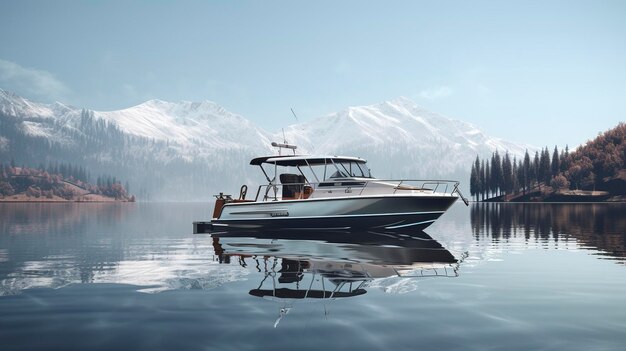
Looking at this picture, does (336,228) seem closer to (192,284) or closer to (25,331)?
(192,284)

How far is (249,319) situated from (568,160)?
190m

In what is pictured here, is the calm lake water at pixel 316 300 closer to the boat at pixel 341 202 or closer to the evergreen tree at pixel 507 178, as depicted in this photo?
the boat at pixel 341 202

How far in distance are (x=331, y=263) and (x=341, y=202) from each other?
1239 centimetres

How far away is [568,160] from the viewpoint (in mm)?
179375

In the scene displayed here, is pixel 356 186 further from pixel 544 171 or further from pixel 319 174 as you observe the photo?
pixel 544 171

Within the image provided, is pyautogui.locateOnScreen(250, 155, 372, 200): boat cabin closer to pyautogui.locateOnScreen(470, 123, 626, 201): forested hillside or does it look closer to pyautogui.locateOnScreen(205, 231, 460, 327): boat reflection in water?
pyautogui.locateOnScreen(205, 231, 460, 327): boat reflection in water

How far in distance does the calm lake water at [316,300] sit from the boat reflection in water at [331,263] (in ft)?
0.16

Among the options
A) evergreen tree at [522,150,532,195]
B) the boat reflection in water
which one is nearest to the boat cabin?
the boat reflection in water

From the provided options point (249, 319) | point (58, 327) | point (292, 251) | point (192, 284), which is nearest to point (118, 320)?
point (58, 327)

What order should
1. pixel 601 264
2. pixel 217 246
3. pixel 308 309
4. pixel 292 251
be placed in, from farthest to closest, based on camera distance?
pixel 217 246 < pixel 292 251 < pixel 601 264 < pixel 308 309

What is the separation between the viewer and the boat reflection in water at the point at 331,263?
11.2 metres

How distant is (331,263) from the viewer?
15.8m

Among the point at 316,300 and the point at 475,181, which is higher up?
the point at 475,181

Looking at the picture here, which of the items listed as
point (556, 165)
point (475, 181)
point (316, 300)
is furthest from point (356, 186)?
point (556, 165)
